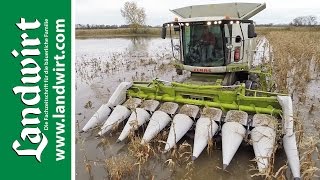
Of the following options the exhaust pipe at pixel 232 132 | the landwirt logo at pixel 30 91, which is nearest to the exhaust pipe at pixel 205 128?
the exhaust pipe at pixel 232 132

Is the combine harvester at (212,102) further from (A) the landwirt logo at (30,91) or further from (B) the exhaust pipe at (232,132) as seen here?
(A) the landwirt logo at (30,91)

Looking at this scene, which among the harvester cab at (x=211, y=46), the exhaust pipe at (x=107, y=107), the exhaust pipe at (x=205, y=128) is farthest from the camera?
the harvester cab at (x=211, y=46)

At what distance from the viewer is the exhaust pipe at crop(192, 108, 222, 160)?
429 centimetres

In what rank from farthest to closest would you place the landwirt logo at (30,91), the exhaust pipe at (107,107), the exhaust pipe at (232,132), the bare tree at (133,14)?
1. the bare tree at (133,14)
2. the exhaust pipe at (107,107)
3. the exhaust pipe at (232,132)
4. the landwirt logo at (30,91)

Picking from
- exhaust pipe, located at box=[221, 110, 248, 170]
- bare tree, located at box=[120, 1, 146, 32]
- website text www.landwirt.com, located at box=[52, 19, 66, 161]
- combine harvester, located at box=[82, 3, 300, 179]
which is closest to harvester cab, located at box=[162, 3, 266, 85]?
combine harvester, located at box=[82, 3, 300, 179]

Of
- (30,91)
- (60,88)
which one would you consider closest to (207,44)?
(60,88)

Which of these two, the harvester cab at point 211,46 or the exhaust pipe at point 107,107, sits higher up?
the harvester cab at point 211,46

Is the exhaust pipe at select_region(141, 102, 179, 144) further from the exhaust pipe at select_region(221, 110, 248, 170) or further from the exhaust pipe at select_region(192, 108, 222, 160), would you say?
the exhaust pipe at select_region(221, 110, 248, 170)

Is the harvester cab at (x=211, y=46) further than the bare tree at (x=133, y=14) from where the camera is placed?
No

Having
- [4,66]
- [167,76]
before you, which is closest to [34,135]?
[4,66]

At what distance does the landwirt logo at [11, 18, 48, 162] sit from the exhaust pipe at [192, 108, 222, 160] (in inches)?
77.1

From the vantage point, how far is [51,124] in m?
3.09

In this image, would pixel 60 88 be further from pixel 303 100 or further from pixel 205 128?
pixel 303 100

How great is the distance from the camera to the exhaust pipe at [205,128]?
14.1ft
